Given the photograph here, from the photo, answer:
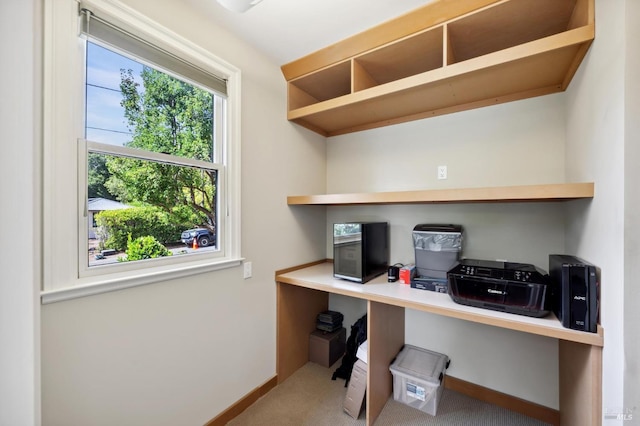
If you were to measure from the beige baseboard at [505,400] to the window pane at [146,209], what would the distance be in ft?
6.55

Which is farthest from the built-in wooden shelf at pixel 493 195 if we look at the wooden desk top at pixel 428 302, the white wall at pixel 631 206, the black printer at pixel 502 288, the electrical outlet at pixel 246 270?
the electrical outlet at pixel 246 270

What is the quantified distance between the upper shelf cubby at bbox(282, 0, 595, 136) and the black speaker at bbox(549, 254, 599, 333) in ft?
3.14

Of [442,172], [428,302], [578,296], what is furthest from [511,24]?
[428,302]

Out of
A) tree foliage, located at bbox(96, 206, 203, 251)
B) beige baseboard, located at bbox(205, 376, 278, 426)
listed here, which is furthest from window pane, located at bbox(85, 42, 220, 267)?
beige baseboard, located at bbox(205, 376, 278, 426)

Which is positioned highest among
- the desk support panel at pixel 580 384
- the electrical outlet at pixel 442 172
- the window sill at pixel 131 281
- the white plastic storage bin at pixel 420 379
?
the electrical outlet at pixel 442 172

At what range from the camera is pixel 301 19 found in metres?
1.51

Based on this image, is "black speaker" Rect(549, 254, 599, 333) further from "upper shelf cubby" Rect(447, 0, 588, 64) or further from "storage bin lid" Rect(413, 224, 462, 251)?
"upper shelf cubby" Rect(447, 0, 588, 64)

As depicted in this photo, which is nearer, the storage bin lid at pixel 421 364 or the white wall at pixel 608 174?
the white wall at pixel 608 174

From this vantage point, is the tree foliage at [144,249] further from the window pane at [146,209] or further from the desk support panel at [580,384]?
the desk support panel at [580,384]
